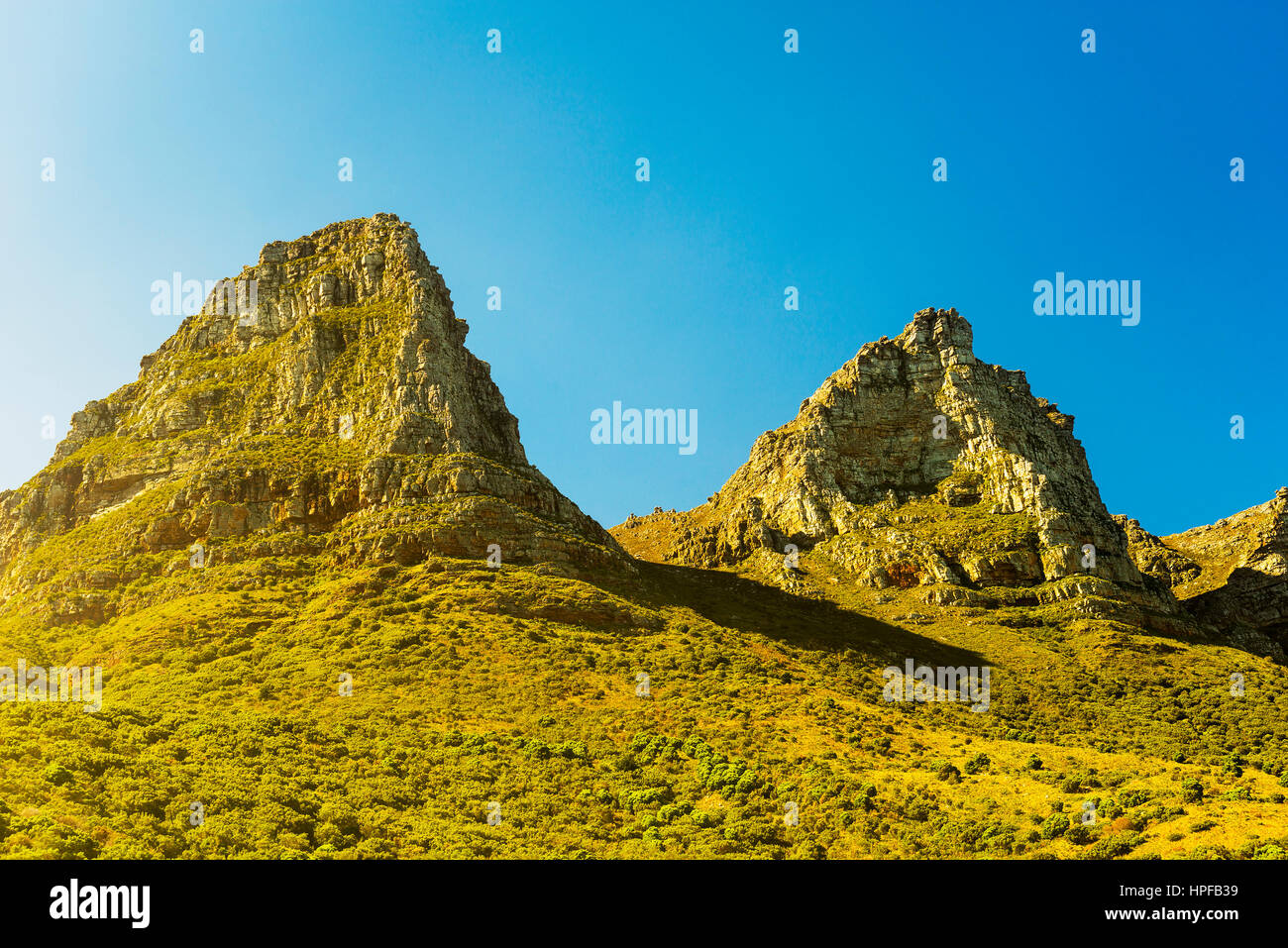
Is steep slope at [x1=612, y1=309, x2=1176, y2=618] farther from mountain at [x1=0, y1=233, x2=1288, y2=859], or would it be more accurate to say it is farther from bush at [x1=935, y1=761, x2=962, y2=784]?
bush at [x1=935, y1=761, x2=962, y2=784]

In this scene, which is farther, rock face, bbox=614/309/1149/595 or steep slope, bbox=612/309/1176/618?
rock face, bbox=614/309/1149/595

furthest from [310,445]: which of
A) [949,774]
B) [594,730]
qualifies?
[949,774]

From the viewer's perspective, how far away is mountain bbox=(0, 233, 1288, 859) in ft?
125

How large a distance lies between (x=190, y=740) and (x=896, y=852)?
116 ft

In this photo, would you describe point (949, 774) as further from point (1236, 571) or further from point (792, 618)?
point (1236, 571)

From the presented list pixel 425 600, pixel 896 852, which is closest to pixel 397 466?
pixel 425 600

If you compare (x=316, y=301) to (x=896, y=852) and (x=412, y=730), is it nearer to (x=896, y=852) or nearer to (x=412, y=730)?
(x=412, y=730)

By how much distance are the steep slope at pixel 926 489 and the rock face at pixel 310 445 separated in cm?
4429

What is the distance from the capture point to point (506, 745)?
51375 millimetres

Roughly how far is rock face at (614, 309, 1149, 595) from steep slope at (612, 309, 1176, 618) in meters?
0.24

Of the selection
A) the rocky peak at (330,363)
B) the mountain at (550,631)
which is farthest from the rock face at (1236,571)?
the rocky peak at (330,363)

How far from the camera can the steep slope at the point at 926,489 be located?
4476 inches

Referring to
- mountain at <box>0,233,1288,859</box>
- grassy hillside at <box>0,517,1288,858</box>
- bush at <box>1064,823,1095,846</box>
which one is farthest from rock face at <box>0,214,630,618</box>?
bush at <box>1064,823,1095,846</box>
